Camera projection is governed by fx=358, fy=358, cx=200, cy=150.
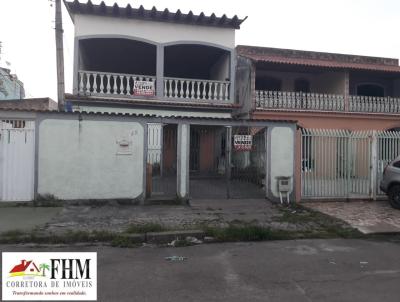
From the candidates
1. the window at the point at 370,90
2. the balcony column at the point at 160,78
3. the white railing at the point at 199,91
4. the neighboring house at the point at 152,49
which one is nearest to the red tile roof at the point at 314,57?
the window at the point at 370,90

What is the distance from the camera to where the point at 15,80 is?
26312mm

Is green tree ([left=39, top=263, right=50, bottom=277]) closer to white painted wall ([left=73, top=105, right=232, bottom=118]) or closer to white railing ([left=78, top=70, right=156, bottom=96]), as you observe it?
white painted wall ([left=73, top=105, right=232, bottom=118])

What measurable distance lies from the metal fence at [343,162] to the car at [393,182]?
99 centimetres

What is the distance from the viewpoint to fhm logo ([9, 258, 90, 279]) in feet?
13.4

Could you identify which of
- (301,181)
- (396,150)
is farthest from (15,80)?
(396,150)

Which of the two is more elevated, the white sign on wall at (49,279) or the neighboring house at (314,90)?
the neighboring house at (314,90)

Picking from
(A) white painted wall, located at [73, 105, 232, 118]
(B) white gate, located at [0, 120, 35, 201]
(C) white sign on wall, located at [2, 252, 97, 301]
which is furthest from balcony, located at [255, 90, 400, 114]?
(C) white sign on wall, located at [2, 252, 97, 301]

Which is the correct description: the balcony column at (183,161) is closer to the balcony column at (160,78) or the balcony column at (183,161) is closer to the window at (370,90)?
the balcony column at (160,78)

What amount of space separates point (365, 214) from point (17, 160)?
28.5 ft

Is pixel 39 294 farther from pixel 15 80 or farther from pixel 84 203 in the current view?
pixel 15 80

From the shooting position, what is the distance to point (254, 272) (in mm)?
4648

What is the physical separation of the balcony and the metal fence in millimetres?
5086

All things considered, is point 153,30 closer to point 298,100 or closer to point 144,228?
point 298,100

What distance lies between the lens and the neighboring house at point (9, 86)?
23.0 metres
